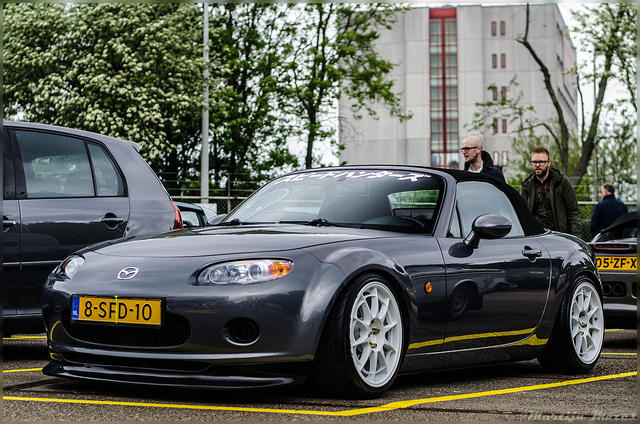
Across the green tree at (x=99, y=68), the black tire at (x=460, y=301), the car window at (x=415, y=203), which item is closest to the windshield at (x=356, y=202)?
the car window at (x=415, y=203)

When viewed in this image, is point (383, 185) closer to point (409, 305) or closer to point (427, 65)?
point (409, 305)

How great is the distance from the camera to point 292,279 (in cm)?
394

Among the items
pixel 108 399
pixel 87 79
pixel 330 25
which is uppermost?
pixel 330 25

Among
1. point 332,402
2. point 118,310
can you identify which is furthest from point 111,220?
point 332,402

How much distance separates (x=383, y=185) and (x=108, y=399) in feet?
7.03

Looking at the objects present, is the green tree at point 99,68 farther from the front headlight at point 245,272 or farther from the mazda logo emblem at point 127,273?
the front headlight at point 245,272

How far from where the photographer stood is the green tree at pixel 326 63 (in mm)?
35781

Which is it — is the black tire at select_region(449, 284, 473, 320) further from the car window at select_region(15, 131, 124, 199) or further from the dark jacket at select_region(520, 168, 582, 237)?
the dark jacket at select_region(520, 168, 582, 237)

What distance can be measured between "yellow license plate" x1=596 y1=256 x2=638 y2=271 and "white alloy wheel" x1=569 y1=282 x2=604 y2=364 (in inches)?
74.3

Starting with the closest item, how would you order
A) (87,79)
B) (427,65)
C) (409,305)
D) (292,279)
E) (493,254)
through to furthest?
(292,279) → (409,305) → (493,254) → (87,79) → (427,65)

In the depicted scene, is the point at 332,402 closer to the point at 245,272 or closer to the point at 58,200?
the point at 245,272

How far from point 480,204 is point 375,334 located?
5.58ft

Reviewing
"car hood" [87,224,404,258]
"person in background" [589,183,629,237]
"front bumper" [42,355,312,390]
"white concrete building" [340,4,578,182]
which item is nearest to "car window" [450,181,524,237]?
"car hood" [87,224,404,258]

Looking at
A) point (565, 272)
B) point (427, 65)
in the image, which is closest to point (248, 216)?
point (565, 272)
